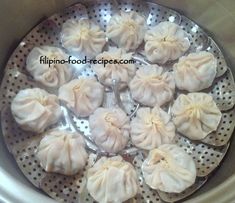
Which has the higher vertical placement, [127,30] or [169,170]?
[127,30]

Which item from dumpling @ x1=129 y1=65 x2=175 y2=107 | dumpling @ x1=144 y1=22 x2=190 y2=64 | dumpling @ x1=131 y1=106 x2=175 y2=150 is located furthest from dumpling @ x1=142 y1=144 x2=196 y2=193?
dumpling @ x1=144 y1=22 x2=190 y2=64

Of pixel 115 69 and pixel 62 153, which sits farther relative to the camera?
pixel 115 69

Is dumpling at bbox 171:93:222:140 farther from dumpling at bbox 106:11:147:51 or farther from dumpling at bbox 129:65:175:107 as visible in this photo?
dumpling at bbox 106:11:147:51

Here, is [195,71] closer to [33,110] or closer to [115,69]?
[115,69]

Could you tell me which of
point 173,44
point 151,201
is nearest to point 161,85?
point 173,44

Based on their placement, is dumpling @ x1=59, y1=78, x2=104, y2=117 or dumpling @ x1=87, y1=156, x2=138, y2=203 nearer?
dumpling @ x1=87, y1=156, x2=138, y2=203

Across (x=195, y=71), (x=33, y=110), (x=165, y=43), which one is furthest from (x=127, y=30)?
(x=33, y=110)

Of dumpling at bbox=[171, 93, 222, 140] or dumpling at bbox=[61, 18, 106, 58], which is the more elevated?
dumpling at bbox=[61, 18, 106, 58]

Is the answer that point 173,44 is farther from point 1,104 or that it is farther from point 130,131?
point 1,104
